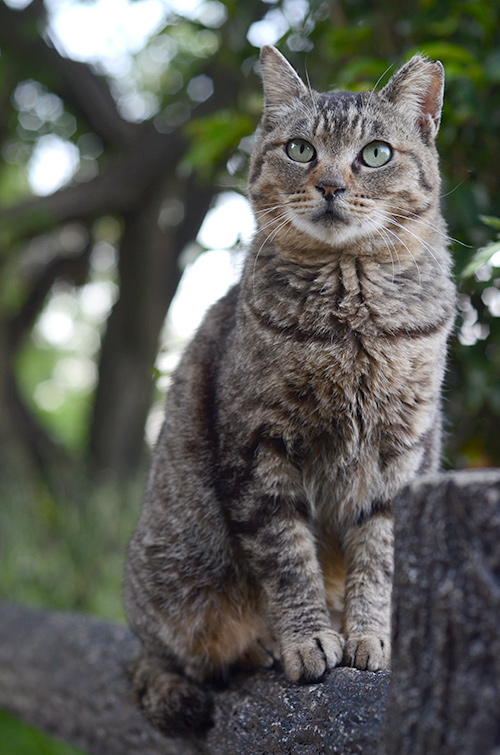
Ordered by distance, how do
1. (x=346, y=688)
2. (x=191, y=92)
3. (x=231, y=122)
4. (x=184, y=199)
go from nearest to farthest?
1. (x=346, y=688)
2. (x=231, y=122)
3. (x=191, y=92)
4. (x=184, y=199)

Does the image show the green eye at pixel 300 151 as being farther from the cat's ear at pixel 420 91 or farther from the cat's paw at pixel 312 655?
the cat's paw at pixel 312 655

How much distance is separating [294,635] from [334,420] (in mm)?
546

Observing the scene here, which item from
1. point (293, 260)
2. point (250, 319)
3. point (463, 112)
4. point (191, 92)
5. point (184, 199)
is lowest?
point (250, 319)

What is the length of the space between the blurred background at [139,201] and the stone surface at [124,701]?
674 millimetres

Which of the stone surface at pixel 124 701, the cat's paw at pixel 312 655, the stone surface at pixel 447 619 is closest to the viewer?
the stone surface at pixel 447 619

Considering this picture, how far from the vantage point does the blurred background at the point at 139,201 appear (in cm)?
250

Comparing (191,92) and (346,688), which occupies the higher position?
(191,92)

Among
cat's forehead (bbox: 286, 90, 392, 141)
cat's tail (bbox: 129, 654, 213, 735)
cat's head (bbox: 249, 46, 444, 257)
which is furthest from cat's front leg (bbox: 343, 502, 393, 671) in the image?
cat's forehead (bbox: 286, 90, 392, 141)

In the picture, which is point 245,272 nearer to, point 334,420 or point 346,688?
point 334,420

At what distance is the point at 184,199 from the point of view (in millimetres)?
6820

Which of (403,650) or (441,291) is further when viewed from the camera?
(441,291)

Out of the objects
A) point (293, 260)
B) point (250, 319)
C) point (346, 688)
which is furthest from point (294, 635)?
point (293, 260)

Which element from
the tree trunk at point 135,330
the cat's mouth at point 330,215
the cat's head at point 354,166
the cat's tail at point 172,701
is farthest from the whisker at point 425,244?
the tree trunk at point 135,330

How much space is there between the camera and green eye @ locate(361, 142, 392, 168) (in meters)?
1.91
